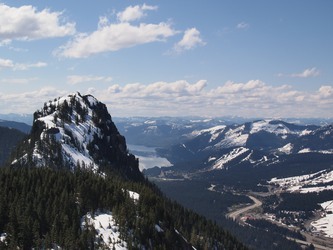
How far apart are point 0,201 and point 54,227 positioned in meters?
20.6

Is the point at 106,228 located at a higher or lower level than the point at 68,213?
lower

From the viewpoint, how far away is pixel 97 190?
15738 cm

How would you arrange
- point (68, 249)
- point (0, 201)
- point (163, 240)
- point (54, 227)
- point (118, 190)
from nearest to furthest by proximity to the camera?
1. point (68, 249)
2. point (54, 227)
3. point (0, 201)
4. point (163, 240)
5. point (118, 190)

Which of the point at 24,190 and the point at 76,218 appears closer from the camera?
the point at 76,218

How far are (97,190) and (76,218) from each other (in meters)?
24.3

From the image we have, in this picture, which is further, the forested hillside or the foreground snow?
the foreground snow

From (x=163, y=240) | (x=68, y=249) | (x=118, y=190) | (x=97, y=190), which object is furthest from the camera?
(x=118, y=190)

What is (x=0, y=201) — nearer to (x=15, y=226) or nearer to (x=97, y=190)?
(x=15, y=226)

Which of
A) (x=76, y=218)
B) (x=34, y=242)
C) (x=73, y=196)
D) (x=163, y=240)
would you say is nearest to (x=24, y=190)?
(x=73, y=196)

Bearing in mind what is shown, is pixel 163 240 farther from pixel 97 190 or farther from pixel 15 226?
pixel 15 226

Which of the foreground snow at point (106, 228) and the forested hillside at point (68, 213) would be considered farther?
the foreground snow at point (106, 228)

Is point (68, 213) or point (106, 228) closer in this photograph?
point (106, 228)

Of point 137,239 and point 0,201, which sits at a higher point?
point 0,201

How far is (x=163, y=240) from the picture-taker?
466 feet
